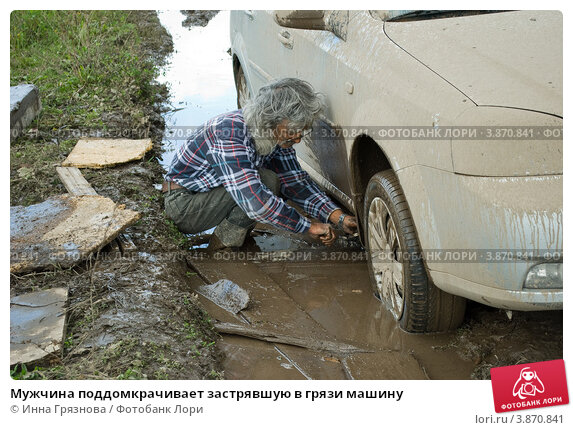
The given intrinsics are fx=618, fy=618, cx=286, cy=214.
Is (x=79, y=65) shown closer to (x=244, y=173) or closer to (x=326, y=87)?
(x=244, y=173)

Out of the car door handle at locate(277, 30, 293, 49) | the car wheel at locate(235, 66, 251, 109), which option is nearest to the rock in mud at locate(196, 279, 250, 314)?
the car door handle at locate(277, 30, 293, 49)

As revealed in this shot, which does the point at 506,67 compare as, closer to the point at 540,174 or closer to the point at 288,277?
the point at 540,174

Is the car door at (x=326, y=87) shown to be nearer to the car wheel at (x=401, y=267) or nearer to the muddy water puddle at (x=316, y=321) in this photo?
the car wheel at (x=401, y=267)

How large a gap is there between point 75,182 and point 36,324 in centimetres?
181

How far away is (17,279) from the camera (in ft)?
10.8

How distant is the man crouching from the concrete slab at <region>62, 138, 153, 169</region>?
87 cm

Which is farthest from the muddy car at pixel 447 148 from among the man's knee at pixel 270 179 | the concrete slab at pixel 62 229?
the concrete slab at pixel 62 229

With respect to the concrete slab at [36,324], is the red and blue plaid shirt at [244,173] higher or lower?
higher

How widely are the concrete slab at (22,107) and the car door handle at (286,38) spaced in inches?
98.7

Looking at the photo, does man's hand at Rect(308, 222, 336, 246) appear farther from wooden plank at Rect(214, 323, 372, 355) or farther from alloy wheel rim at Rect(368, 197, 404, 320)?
wooden plank at Rect(214, 323, 372, 355)

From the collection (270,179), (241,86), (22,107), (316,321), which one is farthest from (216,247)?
(22,107)

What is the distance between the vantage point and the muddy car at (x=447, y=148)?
89.0 inches

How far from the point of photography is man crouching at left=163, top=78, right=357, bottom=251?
3.53 m

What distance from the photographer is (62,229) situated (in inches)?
144
